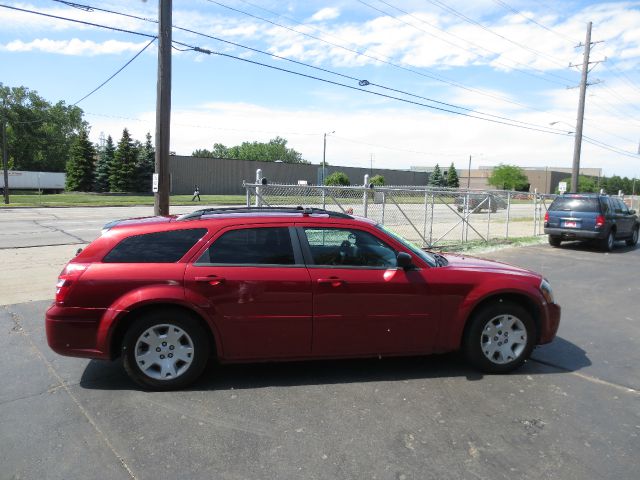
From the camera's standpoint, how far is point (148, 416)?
3.70m

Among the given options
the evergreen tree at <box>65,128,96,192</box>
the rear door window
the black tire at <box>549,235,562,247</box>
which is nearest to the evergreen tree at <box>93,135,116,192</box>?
the evergreen tree at <box>65,128,96,192</box>

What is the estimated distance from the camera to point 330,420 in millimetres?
3664

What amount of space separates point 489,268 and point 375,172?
79724mm

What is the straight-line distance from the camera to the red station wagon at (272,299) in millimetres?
4043

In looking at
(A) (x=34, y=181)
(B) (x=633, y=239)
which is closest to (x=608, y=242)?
(B) (x=633, y=239)

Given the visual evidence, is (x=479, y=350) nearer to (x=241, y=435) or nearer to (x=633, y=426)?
(x=633, y=426)

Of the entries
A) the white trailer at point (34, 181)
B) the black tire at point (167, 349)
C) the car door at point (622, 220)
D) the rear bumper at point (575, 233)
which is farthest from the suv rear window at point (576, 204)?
the white trailer at point (34, 181)

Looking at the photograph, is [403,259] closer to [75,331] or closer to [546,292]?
[546,292]

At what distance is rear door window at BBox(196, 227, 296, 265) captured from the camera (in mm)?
4203

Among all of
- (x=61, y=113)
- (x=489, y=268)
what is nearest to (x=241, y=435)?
(x=489, y=268)

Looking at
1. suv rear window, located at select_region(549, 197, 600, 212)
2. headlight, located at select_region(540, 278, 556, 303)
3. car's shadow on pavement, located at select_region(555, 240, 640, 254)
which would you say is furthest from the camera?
car's shadow on pavement, located at select_region(555, 240, 640, 254)

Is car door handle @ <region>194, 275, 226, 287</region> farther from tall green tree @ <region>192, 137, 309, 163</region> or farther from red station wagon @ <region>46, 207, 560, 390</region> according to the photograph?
tall green tree @ <region>192, 137, 309, 163</region>

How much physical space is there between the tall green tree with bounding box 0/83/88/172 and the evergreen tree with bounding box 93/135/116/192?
2272cm

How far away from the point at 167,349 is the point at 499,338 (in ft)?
9.92
